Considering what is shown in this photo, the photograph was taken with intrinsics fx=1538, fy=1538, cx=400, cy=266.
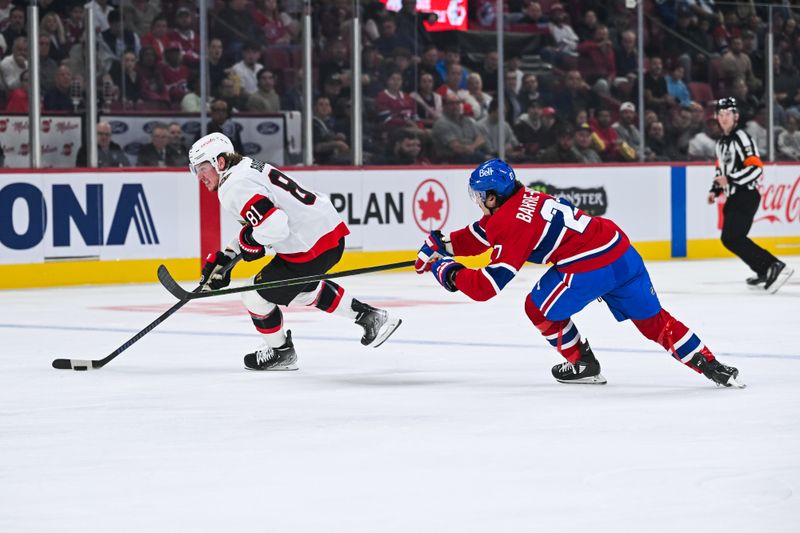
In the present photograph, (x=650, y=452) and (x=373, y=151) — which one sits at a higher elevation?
(x=373, y=151)

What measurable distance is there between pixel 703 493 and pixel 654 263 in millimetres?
10600

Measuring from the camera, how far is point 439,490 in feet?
12.6

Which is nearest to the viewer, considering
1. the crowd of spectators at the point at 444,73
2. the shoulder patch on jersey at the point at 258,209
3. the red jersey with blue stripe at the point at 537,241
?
the red jersey with blue stripe at the point at 537,241

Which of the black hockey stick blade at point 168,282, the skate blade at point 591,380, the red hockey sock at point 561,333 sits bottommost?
the skate blade at point 591,380

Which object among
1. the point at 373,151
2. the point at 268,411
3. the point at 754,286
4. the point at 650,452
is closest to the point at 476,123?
the point at 373,151

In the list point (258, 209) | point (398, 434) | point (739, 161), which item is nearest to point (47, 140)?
point (739, 161)

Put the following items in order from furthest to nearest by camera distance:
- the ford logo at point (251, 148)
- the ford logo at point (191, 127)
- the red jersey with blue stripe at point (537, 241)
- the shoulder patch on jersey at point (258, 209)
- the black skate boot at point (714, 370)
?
the ford logo at point (251, 148) → the ford logo at point (191, 127) → the shoulder patch on jersey at point (258, 209) → the black skate boot at point (714, 370) → the red jersey with blue stripe at point (537, 241)

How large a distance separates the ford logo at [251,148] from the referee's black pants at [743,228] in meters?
3.77

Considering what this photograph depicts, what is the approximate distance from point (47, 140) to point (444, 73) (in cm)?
370

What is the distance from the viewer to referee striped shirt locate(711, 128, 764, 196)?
11.0m

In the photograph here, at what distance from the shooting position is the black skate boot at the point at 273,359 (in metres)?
6.67

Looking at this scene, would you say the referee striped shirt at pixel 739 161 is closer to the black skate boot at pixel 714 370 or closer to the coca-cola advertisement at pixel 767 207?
the coca-cola advertisement at pixel 767 207

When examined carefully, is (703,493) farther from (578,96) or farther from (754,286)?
(578,96)

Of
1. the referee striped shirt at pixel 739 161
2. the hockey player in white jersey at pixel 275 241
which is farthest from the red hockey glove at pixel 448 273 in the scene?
the referee striped shirt at pixel 739 161
